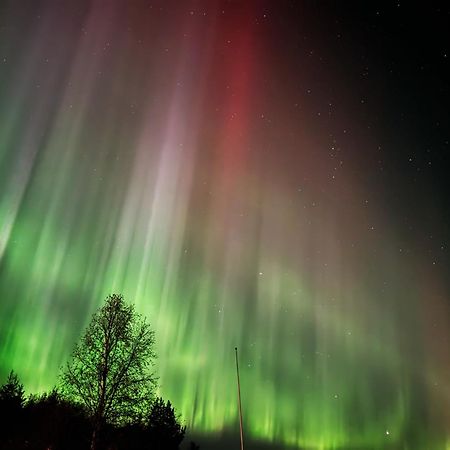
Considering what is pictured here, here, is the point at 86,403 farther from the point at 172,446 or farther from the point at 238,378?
the point at 172,446

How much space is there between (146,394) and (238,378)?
1286cm

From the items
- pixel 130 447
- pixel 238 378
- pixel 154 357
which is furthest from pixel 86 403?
pixel 130 447

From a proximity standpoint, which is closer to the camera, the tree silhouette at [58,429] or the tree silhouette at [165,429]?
the tree silhouette at [58,429]

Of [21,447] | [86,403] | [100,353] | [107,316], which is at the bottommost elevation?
[21,447]

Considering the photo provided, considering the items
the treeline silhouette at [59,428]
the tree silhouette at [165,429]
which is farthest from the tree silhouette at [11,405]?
the tree silhouette at [165,429]

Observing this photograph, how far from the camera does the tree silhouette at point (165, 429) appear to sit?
195ft

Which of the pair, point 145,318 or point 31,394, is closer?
point 145,318

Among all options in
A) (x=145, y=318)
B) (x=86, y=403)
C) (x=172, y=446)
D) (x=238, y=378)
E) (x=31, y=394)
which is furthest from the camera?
(x=172, y=446)

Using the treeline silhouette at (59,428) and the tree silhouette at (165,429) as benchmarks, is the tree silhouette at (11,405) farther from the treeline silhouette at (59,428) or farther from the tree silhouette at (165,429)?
the tree silhouette at (165,429)

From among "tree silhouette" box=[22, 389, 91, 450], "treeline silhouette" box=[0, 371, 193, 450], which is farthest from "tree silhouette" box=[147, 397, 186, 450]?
"tree silhouette" box=[22, 389, 91, 450]

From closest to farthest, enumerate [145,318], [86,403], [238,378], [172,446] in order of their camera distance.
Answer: [86,403] < [145,318] < [238,378] < [172,446]

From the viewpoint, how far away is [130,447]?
4925 centimetres

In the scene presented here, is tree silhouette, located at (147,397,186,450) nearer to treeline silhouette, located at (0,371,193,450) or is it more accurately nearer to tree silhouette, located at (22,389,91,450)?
treeline silhouette, located at (0,371,193,450)

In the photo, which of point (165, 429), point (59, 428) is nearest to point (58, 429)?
point (59, 428)
